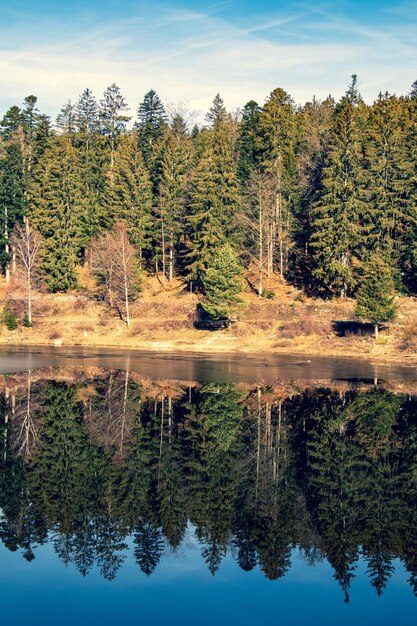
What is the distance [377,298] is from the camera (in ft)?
198

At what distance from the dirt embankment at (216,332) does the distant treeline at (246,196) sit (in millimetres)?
3445

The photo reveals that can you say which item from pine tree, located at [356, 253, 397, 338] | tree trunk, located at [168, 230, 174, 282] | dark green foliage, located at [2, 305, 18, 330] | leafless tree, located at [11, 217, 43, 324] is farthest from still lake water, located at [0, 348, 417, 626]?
tree trunk, located at [168, 230, 174, 282]

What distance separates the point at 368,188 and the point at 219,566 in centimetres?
6219

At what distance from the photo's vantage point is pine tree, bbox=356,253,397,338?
60.0 metres

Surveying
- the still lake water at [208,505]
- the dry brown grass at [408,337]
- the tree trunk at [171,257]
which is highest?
the tree trunk at [171,257]

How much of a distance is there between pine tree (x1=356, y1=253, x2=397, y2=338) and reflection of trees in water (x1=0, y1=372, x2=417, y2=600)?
17.3 m

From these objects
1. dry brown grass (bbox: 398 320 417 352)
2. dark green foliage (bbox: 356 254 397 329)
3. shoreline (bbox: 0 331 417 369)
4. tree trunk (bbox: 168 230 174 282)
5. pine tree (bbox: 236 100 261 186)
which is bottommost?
shoreline (bbox: 0 331 417 369)

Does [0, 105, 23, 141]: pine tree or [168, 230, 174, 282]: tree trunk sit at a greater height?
[0, 105, 23, 141]: pine tree

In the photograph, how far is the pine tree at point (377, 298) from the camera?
60.0 metres

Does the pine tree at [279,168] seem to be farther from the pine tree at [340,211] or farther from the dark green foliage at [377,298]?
the dark green foliage at [377,298]

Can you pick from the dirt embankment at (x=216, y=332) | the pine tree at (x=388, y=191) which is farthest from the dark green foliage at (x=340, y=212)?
the dirt embankment at (x=216, y=332)

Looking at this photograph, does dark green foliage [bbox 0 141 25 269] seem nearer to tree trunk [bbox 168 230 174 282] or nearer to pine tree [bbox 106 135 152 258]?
pine tree [bbox 106 135 152 258]

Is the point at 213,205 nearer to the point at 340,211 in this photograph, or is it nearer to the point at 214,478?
the point at 340,211

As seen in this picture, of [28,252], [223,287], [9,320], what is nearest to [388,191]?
[223,287]
